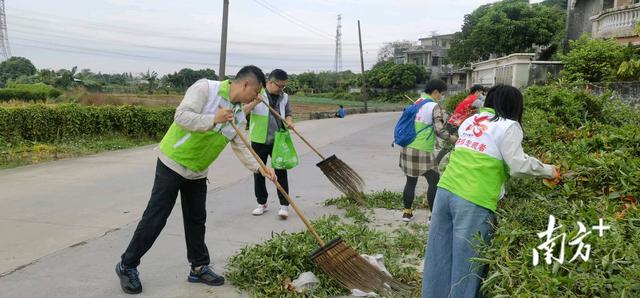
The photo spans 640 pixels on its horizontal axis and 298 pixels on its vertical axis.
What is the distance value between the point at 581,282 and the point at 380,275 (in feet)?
6.47

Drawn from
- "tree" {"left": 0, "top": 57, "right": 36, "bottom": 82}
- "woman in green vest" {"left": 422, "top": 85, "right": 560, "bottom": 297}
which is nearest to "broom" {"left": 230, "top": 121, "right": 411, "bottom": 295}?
"woman in green vest" {"left": 422, "top": 85, "right": 560, "bottom": 297}

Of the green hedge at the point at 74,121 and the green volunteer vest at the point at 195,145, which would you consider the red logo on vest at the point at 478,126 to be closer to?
the green volunteer vest at the point at 195,145

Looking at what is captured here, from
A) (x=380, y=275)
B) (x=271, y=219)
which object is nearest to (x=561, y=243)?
(x=380, y=275)

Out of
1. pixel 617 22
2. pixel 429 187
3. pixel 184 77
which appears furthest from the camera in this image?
pixel 184 77

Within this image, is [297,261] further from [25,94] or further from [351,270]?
[25,94]

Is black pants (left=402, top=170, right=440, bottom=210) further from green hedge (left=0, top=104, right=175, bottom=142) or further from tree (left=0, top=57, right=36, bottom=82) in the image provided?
tree (left=0, top=57, right=36, bottom=82)

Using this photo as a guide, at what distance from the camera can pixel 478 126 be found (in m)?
2.84

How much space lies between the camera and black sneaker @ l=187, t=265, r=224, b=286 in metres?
3.76

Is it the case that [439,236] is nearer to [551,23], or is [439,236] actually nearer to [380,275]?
[380,275]

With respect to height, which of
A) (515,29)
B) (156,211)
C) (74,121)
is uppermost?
(515,29)

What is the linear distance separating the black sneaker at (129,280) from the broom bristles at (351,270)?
126 centimetres

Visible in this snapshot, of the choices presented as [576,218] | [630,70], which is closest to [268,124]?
[576,218]

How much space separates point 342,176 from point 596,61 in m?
7.03

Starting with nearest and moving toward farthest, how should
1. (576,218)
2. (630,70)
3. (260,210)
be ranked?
(576,218)
(260,210)
(630,70)
